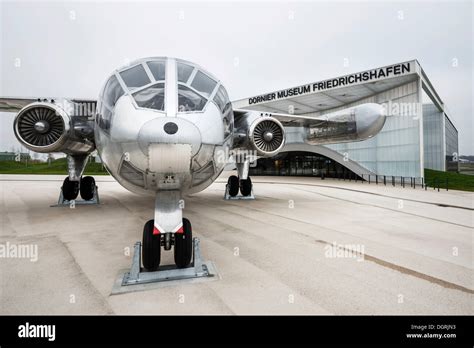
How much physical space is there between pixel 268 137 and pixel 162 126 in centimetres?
573

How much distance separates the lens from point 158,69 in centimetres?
340

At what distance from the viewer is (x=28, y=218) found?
24.0 ft

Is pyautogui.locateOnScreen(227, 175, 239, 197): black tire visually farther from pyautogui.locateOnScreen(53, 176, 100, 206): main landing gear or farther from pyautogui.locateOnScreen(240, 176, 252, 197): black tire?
pyautogui.locateOnScreen(53, 176, 100, 206): main landing gear

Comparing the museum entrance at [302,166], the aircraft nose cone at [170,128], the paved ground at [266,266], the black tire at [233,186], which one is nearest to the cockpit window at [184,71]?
the aircraft nose cone at [170,128]

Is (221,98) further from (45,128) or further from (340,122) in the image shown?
(340,122)

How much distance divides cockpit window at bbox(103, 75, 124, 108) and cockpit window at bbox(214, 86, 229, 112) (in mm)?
1268

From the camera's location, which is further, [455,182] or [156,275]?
[455,182]

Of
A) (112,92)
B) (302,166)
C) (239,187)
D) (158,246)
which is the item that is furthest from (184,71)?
(302,166)

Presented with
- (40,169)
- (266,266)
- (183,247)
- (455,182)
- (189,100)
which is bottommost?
(266,266)

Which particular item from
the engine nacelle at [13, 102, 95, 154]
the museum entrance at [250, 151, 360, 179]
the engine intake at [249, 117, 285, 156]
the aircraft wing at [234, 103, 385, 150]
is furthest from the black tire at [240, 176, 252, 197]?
the museum entrance at [250, 151, 360, 179]
